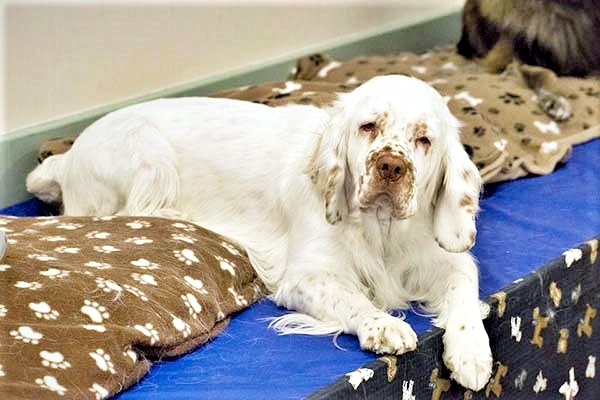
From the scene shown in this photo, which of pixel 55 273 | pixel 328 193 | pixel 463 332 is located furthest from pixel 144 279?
pixel 463 332

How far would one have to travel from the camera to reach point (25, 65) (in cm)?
285

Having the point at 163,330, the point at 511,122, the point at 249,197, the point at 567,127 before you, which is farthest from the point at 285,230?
the point at 567,127

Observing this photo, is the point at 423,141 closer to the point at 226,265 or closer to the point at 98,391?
the point at 226,265

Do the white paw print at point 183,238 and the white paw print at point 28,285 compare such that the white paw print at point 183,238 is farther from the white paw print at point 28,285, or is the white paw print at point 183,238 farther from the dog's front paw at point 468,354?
the dog's front paw at point 468,354

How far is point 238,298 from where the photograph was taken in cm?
227

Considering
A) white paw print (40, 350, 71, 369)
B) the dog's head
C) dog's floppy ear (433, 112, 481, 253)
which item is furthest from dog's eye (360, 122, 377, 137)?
white paw print (40, 350, 71, 369)

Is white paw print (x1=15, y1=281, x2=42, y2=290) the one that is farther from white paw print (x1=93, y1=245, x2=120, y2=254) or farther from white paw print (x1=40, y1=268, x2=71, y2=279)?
white paw print (x1=93, y1=245, x2=120, y2=254)

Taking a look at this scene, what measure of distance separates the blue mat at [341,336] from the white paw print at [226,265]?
94 millimetres

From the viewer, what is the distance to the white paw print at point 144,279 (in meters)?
2.13

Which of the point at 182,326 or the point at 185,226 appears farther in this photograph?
the point at 185,226

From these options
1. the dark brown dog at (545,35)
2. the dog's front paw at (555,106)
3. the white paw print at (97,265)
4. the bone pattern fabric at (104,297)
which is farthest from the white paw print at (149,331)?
the dark brown dog at (545,35)

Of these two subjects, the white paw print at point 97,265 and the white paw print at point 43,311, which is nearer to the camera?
the white paw print at point 43,311

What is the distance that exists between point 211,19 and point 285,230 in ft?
3.79

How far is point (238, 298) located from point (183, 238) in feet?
0.63
